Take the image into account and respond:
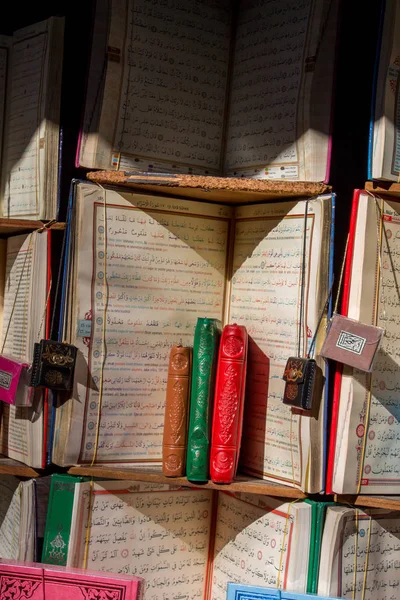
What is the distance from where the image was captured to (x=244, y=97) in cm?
193

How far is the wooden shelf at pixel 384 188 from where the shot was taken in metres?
1.63

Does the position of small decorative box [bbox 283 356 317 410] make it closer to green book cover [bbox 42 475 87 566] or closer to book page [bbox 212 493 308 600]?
book page [bbox 212 493 308 600]

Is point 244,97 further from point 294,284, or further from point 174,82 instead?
point 294,284

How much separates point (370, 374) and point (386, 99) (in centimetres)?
64

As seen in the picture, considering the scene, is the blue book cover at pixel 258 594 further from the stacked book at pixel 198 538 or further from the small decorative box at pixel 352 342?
the small decorative box at pixel 352 342

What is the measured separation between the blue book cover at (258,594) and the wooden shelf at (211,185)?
0.91m

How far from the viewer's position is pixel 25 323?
182cm

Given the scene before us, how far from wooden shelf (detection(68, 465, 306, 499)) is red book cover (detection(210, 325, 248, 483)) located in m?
0.03

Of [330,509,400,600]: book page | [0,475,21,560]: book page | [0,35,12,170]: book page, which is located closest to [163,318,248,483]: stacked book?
[330,509,400,600]: book page

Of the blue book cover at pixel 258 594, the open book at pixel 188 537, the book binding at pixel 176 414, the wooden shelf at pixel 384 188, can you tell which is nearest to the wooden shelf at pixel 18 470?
the open book at pixel 188 537

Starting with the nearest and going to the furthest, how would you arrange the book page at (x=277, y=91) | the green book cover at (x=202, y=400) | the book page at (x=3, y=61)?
the green book cover at (x=202, y=400)
the book page at (x=277, y=91)
the book page at (x=3, y=61)

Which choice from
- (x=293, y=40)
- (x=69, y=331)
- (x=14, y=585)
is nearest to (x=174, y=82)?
(x=293, y=40)

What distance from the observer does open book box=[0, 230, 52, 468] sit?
176cm

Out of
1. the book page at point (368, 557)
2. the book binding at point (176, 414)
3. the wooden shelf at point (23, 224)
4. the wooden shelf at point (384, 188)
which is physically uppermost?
the wooden shelf at point (384, 188)
